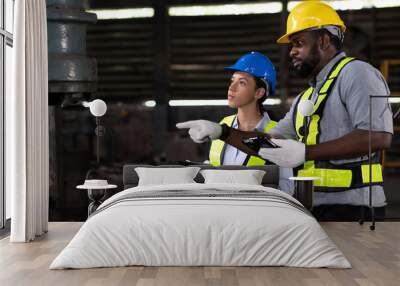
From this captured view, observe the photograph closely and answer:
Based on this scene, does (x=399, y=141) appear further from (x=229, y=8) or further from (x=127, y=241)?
(x=127, y=241)

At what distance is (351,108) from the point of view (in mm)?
5406

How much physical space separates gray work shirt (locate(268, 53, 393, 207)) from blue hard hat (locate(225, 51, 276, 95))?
0.54 meters

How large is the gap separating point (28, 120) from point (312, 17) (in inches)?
111

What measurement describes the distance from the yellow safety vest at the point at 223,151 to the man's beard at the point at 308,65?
60 cm

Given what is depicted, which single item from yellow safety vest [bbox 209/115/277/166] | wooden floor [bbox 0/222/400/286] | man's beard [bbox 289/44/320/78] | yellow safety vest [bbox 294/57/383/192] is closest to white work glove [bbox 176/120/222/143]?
yellow safety vest [bbox 209/115/277/166]

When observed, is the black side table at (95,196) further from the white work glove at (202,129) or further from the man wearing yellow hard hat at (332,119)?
the man wearing yellow hard hat at (332,119)

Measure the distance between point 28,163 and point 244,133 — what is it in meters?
2.09

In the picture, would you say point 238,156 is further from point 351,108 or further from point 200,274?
A: point 200,274

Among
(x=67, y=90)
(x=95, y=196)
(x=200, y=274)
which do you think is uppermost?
(x=67, y=90)

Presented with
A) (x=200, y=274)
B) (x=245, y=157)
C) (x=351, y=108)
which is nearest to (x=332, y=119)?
(x=351, y=108)

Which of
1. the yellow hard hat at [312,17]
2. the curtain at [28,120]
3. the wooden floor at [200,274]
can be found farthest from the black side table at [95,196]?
the yellow hard hat at [312,17]

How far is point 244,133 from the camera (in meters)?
5.99

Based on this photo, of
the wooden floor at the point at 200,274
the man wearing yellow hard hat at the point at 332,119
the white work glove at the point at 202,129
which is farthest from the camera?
the white work glove at the point at 202,129

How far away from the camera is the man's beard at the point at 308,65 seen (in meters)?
5.60
